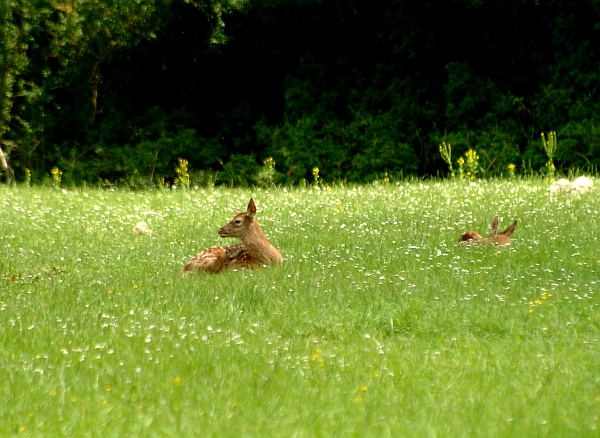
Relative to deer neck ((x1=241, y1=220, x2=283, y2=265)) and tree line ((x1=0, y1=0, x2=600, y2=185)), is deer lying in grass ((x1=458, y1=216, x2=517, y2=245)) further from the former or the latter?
tree line ((x1=0, y1=0, x2=600, y2=185))

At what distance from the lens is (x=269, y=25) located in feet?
84.8

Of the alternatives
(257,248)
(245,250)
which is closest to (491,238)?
(257,248)

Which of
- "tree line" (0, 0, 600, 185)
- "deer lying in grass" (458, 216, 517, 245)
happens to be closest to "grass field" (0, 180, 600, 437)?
"deer lying in grass" (458, 216, 517, 245)

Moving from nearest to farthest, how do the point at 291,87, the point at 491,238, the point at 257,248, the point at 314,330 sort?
the point at 314,330
the point at 257,248
the point at 491,238
the point at 291,87

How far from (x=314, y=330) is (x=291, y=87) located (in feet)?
60.8

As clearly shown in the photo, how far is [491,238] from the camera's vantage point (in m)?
10.9

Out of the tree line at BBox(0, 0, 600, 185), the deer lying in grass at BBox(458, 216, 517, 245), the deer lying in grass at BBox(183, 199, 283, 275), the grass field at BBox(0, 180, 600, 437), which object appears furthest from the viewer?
the tree line at BBox(0, 0, 600, 185)

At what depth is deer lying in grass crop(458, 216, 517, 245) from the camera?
10.8 m

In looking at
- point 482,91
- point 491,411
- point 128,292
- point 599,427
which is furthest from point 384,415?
point 482,91

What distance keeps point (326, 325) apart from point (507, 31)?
1758 cm

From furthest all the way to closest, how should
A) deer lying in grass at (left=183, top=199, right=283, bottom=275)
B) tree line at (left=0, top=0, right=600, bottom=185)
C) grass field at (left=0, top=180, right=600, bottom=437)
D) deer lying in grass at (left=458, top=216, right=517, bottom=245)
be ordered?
tree line at (left=0, top=0, right=600, bottom=185) < deer lying in grass at (left=458, top=216, right=517, bottom=245) < deer lying in grass at (left=183, top=199, right=283, bottom=275) < grass field at (left=0, top=180, right=600, bottom=437)

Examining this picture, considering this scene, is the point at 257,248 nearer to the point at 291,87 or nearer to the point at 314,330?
the point at 314,330

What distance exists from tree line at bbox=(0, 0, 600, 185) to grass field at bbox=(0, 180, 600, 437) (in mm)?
10124

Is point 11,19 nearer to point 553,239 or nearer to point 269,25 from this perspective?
point 269,25
